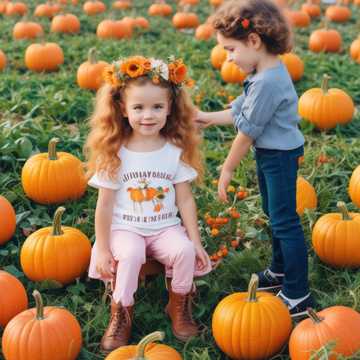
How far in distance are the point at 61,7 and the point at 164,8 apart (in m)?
1.60

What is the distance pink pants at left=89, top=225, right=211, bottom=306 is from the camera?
358 centimetres

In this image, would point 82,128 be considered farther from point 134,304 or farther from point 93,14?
point 93,14

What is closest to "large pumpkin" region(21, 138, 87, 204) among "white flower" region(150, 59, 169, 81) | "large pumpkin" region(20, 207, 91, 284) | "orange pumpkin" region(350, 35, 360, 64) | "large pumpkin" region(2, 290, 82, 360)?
"large pumpkin" region(20, 207, 91, 284)

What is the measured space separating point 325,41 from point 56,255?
19.0 feet

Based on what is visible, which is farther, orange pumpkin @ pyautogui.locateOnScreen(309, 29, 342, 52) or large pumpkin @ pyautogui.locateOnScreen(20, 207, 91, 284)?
A: orange pumpkin @ pyautogui.locateOnScreen(309, 29, 342, 52)

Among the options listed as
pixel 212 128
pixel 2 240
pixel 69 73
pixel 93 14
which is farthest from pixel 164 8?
pixel 2 240

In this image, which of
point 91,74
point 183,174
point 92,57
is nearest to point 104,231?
point 183,174

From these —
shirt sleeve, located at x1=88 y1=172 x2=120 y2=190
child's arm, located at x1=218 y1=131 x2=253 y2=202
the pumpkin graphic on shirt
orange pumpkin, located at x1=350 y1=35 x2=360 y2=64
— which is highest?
child's arm, located at x1=218 y1=131 x2=253 y2=202

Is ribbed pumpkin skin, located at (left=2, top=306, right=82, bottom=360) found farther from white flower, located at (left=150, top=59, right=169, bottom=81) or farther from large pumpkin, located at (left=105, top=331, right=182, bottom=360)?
white flower, located at (left=150, top=59, right=169, bottom=81)

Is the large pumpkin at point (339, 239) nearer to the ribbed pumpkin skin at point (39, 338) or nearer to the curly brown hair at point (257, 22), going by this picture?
the curly brown hair at point (257, 22)

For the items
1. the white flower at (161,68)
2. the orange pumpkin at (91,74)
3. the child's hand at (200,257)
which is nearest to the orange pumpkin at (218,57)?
the orange pumpkin at (91,74)

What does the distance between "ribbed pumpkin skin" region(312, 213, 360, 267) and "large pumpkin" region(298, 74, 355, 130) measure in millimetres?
1899

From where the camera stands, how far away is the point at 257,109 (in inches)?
136

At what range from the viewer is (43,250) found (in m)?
4.01
